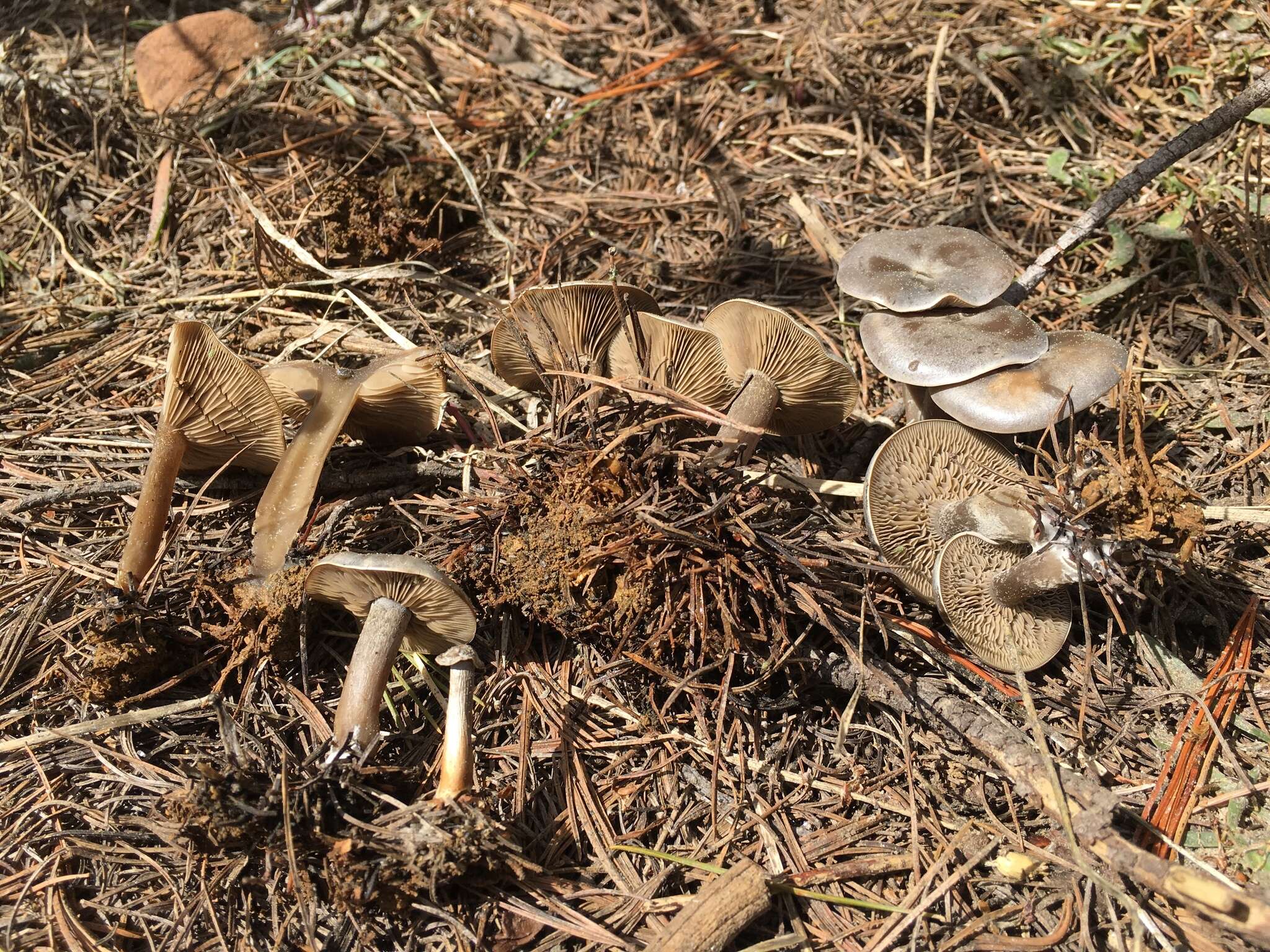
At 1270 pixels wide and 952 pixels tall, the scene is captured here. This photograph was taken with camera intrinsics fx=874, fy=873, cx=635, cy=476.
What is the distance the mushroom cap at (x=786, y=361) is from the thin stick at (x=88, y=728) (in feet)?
6.89

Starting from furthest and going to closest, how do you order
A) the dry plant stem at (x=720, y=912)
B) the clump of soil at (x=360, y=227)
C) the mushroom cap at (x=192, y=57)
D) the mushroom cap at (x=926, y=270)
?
1. the mushroom cap at (x=192, y=57)
2. the clump of soil at (x=360, y=227)
3. the mushroom cap at (x=926, y=270)
4. the dry plant stem at (x=720, y=912)

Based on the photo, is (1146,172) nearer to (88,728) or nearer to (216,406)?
(216,406)

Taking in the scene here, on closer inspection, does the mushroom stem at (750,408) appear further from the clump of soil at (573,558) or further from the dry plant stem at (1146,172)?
the dry plant stem at (1146,172)

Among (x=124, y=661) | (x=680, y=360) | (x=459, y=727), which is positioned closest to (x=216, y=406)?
(x=124, y=661)

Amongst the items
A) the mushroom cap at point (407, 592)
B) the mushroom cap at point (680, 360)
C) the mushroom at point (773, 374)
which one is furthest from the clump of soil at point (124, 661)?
the mushroom at point (773, 374)

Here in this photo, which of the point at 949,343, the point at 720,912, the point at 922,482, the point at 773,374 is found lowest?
the point at 720,912

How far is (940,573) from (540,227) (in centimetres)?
258

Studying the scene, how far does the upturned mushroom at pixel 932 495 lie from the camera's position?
9.82 feet

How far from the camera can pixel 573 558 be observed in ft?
9.22

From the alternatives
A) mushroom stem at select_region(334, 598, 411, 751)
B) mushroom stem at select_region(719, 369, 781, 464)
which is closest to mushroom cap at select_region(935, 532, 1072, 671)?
mushroom stem at select_region(719, 369, 781, 464)

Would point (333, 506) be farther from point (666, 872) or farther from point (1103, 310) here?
point (1103, 310)

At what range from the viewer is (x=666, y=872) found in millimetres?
2488

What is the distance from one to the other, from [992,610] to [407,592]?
6.34ft

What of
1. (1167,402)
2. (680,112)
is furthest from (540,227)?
(1167,402)
